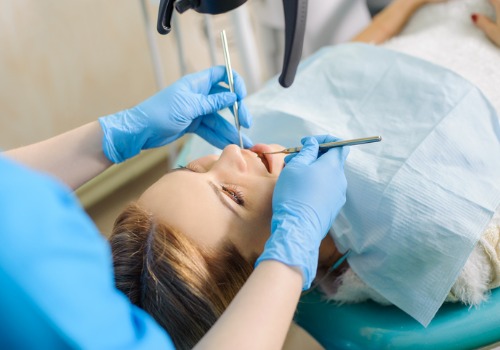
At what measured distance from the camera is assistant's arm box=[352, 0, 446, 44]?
1.73 m

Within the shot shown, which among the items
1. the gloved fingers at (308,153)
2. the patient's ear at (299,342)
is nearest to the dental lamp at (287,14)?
the gloved fingers at (308,153)

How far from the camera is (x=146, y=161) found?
9.14 ft

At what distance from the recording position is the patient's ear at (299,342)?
5.82 feet

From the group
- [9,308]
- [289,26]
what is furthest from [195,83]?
[9,308]

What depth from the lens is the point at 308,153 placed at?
104cm

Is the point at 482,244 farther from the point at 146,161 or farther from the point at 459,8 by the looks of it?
the point at 146,161

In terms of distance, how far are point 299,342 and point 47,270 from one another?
1392 mm

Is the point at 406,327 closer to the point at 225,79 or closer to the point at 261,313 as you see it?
the point at 261,313

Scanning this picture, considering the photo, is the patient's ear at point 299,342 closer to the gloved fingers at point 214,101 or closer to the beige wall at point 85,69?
the gloved fingers at point 214,101

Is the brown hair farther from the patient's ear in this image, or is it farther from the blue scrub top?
the patient's ear

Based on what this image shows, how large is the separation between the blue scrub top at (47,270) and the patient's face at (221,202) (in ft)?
1.38

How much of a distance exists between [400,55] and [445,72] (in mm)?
135

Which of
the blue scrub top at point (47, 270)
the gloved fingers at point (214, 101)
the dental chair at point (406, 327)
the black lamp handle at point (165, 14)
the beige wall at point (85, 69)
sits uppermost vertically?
the black lamp handle at point (165, 14)

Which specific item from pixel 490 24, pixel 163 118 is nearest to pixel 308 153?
pixel 163 118
